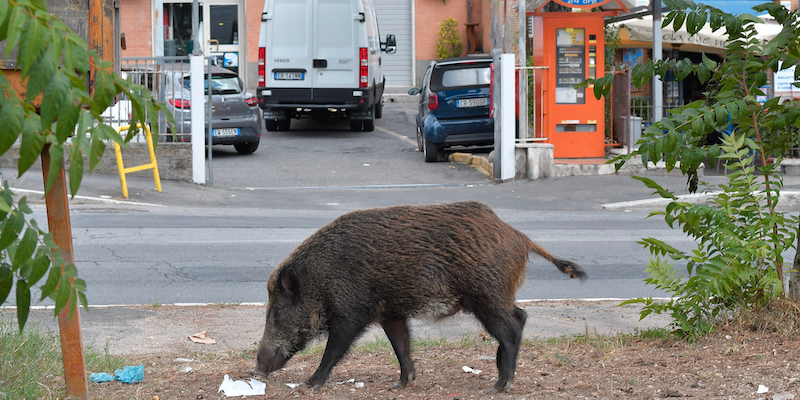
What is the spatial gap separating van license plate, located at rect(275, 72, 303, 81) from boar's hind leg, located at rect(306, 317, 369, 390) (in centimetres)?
1678

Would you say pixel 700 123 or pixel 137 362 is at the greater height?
pixel 700 123

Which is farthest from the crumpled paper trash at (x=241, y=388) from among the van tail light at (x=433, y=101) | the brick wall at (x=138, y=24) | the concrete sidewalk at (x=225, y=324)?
the brick wall at (x=138, y=24)

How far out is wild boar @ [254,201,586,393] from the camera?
4605mm

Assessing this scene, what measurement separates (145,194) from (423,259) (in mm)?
10622

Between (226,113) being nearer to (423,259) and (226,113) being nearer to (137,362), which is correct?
(137,362)

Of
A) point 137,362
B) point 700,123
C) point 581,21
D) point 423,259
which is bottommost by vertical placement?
point 137,362

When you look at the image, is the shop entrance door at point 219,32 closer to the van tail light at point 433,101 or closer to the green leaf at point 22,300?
the van tail light at point 433,101

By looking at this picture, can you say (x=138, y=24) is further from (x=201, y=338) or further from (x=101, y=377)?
(x=101, y=377)

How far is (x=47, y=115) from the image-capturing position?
230 centimetres

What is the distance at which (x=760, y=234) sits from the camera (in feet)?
17.1

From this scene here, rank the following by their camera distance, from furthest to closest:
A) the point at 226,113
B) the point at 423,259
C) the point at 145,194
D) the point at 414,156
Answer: the point at 414,156
the point at 226,113
the point at 145,194
the point at 423,259

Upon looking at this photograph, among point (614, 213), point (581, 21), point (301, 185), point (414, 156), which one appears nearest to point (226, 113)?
point (301, 185)

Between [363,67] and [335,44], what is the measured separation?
0.88 meters

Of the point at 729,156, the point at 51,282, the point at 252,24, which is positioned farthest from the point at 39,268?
the point at 252,24
